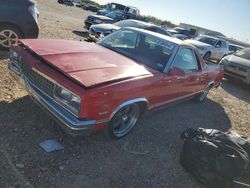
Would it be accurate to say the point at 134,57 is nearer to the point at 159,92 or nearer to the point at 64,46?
the point at 159,92

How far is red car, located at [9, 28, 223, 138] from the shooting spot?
11.5 feet

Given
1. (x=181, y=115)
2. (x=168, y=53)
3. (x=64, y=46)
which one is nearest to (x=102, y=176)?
(x=64, y=46)

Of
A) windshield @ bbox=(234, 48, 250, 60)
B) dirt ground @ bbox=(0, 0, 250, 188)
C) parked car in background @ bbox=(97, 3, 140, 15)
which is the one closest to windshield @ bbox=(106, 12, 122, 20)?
windshield @ bbox=(234, 48, 250, 60)

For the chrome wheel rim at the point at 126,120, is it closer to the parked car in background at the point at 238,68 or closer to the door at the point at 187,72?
the door at the point at 187,72

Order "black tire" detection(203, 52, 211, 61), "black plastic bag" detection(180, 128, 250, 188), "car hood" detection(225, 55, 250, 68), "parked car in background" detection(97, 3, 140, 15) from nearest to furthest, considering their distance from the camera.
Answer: "black plastic bag" detection(180, 128, 250, 188), "car hood" detection(225, 55, 250, 68), "black tire" detection(203, 52, 211, 61), "parked car in background" detection(97, 3, 140, 15)

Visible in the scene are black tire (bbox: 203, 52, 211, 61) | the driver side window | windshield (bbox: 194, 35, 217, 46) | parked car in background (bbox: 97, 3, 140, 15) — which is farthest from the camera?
parked car in background (bbox: 97, 3, 140, 15)

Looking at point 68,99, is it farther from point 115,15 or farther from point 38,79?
point 115,15

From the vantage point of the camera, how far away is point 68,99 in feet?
11.6

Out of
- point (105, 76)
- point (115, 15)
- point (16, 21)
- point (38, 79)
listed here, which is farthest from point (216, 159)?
point (115, 15)

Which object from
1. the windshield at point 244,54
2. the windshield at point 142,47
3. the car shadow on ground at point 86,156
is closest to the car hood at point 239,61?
the windshield at point 244,54

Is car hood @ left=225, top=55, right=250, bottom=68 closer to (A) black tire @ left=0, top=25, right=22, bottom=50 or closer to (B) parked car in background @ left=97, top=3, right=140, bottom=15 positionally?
(A) black tire @ left=0, top=25, right=22, bottom=50

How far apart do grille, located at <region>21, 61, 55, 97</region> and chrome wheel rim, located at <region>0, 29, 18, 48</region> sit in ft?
8.78

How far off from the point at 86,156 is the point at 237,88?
28.6ft

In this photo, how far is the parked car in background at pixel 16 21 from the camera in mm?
6363
